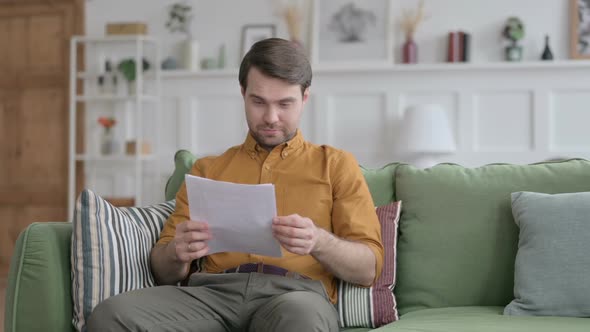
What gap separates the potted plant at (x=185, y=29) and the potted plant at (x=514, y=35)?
2.17 metres

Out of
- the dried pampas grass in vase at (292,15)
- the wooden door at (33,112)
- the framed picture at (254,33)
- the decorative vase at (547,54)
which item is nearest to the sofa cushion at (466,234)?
the decorative vase at (547,54)

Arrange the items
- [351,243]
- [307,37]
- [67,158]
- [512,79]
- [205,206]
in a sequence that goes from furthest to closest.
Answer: [67,158] → [307,37] → [512,79] → [351,243] → [205,206]

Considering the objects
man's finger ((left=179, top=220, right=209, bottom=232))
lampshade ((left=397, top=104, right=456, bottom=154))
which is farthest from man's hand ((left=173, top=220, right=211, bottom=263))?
lampshade ((left=397, top=104, right=456, bottom=154))

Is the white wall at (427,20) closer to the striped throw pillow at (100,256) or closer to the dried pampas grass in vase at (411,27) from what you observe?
the dried pampas grass in vase at (411,27)

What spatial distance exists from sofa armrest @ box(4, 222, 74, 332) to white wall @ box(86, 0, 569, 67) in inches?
144

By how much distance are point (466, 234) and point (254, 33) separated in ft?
11.4

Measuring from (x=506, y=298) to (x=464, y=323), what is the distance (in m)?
0.36

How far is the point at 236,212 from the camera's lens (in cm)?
180

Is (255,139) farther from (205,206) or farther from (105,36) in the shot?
(105,36)

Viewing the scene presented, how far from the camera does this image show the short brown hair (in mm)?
2117

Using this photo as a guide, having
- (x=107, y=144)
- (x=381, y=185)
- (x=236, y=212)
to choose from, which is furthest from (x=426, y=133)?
(x=236, y=212)

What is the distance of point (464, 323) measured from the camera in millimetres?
1886

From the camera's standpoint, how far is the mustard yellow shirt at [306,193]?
6.78 ft

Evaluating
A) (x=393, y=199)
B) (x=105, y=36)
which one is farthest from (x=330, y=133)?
(x=393, y=199)
